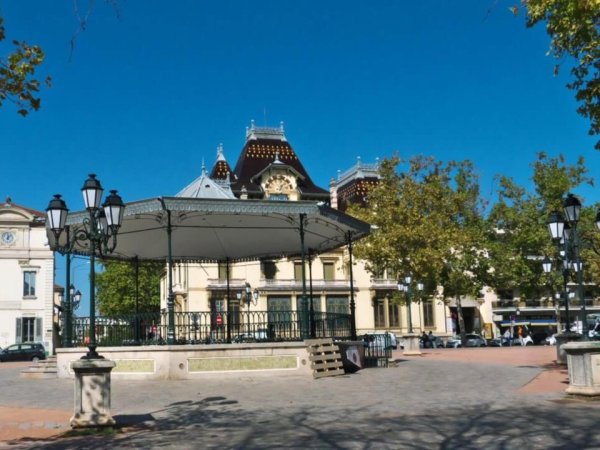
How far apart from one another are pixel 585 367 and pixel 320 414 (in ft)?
15.5

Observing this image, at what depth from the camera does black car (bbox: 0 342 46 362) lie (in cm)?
3991

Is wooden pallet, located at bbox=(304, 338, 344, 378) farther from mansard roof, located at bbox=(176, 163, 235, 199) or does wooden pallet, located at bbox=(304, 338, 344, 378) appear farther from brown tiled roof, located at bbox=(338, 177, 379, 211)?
brown tiled roof, located at bbox=(338, 177, 379, 211)

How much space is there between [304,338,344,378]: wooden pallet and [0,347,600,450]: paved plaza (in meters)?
0.53

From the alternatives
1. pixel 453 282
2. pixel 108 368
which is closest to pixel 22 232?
pixel 453 282

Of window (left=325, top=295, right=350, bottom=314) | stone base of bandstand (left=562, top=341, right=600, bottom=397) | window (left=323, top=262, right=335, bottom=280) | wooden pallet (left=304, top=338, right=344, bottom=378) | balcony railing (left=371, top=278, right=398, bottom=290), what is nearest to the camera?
stone base of bandstand (left=562, top=341, right=600, bottom=397)

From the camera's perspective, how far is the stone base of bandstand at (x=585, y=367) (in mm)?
11438

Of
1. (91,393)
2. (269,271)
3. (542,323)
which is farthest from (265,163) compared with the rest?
(91,393)

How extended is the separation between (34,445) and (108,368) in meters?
1.39

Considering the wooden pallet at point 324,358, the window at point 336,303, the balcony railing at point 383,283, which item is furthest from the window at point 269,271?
the wooden pallet at point 324,358

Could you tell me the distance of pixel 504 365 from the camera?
2156 cm

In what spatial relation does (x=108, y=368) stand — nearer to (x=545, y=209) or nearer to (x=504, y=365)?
(x=504, y=365)

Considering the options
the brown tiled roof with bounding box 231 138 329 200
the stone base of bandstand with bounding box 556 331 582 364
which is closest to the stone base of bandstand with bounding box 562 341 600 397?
the stone base of bandstand with bounding box 556 331 582 364

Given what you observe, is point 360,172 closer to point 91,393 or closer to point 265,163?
point 265,163

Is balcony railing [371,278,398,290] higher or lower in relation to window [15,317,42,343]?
higher
